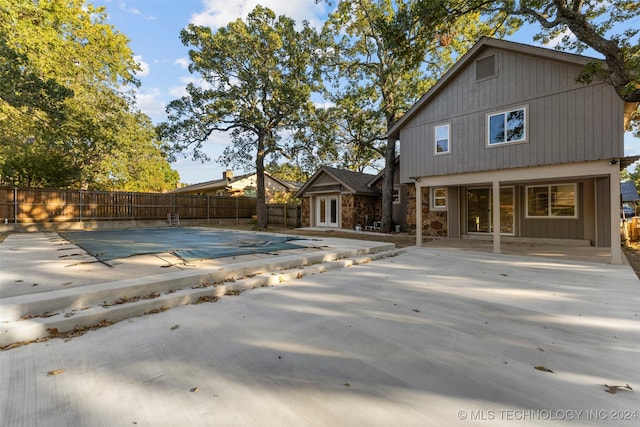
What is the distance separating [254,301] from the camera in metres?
4.01

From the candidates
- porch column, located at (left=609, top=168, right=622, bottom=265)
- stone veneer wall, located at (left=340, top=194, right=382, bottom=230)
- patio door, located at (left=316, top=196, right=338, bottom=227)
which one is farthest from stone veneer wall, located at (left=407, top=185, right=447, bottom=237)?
porch column, located at (left=609, top=168, right=622, bottom=265)

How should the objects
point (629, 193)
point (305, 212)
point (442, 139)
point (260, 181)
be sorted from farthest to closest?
point (305, 212) → point (260, 181) → point (629, 193) → point (442, 139)

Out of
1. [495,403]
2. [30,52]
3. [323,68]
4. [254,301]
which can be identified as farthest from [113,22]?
[495,403]

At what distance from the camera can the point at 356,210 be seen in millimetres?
15508

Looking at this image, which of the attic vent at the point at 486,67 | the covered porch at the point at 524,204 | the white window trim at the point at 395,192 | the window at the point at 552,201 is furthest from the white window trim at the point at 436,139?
the white window trim at the point at 395,192

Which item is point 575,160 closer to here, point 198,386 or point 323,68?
point 198,386

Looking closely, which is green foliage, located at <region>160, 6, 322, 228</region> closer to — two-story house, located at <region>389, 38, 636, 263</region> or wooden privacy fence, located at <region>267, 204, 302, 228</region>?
wooden privacy fence, located at <region>267, 204, 302, 228</region>

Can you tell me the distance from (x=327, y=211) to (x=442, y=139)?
8083 mm

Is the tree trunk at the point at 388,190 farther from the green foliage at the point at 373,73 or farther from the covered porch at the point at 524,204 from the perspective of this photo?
the covered porch at the point at 524,204

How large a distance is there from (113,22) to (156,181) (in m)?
26.4

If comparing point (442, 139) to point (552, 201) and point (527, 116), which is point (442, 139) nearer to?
point (527, 116)

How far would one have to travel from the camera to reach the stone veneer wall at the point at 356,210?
50.6 ft

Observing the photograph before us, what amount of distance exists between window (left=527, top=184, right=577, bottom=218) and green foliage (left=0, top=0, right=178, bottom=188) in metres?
17.4

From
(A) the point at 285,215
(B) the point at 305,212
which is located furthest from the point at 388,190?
(A) the point at 285,215
